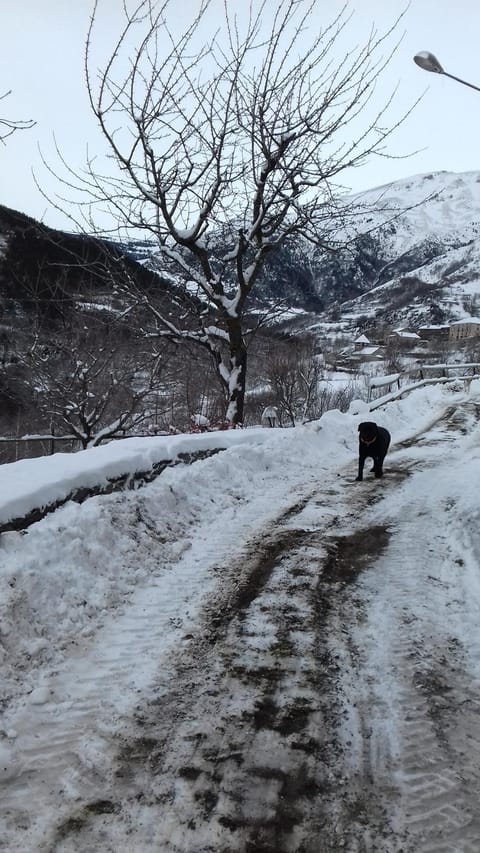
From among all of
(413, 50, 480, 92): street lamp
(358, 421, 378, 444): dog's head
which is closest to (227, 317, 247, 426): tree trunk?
(358, 421, 378, 444): dog's head

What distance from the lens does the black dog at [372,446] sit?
26.7ft

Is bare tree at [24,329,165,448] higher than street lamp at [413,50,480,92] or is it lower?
lower

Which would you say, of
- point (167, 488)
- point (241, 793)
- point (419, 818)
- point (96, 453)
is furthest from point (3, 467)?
point (419, 818)

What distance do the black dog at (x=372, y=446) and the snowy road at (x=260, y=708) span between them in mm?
3009

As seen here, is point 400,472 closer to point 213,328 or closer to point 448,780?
point 213,328

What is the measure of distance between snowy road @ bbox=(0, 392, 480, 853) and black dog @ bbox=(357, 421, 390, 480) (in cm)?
301

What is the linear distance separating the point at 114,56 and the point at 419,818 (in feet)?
33.0

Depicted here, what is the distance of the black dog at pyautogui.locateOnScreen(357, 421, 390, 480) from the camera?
26.7 feet

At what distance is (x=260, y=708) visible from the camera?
8.80 feet

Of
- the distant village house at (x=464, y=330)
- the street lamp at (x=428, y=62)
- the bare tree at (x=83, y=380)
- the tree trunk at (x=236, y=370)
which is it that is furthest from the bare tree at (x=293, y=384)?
the distant village house at (x=464, y=330)

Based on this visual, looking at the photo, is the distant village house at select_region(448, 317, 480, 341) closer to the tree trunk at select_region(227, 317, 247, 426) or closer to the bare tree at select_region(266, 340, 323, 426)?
the bare tree at select_region(266, 340, 323, 426)

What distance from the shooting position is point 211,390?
24.4 m

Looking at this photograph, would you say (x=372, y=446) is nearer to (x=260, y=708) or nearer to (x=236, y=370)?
(x=236, y=370)

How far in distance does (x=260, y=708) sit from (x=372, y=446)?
5975mm
